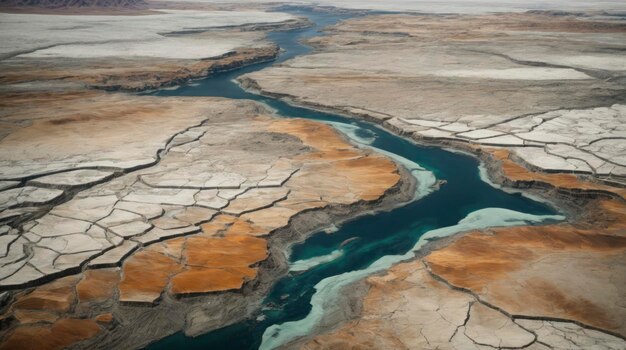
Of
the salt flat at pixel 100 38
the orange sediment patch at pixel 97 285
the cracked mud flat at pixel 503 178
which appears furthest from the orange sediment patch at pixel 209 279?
the salt flat at pixel 100 38

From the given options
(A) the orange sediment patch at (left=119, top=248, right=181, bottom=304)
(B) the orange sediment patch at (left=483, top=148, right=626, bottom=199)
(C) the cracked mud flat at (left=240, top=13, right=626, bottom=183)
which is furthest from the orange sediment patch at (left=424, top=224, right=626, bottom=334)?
(A) the orange sediment patch at (left=119, top=248, right=181, bottom=304)

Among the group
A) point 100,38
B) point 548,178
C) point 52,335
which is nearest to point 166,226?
point 52,335

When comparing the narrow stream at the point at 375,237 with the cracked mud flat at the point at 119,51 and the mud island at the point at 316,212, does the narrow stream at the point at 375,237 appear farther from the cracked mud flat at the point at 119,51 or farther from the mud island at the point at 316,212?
the cracked mud flat at the point at 119,51

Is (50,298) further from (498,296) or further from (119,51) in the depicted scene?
(119,51)

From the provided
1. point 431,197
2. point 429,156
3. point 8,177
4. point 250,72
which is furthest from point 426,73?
point 8,177

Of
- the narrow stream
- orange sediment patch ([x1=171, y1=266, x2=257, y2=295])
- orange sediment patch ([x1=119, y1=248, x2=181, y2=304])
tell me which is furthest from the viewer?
orange sediment patch ([x1=171, y1=266, x2=257, y2=295])

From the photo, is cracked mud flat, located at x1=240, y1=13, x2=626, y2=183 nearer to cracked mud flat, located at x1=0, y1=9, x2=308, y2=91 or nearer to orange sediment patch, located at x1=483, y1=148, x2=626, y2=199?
orange sediment patch, located at x1=483, y1=148, x2=626, y2=199

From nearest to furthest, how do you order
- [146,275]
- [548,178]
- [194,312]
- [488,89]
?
[194,312]
[146,275]
[548,178]
[488,89]
